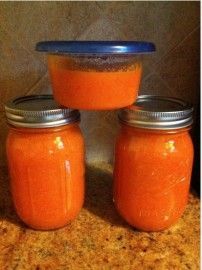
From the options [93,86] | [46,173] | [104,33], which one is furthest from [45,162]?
[104,33]

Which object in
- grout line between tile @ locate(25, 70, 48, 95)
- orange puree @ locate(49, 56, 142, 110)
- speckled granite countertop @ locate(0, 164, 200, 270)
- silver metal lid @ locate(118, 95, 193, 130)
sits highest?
orange puree @ locate(49, 56, 142, 110)

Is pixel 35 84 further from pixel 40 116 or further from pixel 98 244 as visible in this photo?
pixel 98 244

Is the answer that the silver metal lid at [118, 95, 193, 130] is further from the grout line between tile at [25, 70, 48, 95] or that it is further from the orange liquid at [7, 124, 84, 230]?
the grout line between tile at [25, 70, 48, 95]

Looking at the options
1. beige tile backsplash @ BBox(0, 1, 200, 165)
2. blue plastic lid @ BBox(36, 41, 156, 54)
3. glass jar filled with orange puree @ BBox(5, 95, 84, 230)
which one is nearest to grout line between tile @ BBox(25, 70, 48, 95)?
beige tile backsplash @ BBox(0, 1, 200, 165)

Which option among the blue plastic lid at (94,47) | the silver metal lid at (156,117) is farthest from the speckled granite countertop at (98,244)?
the blue plastic lid at (94,47)

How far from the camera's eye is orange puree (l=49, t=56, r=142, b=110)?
15.9 inches

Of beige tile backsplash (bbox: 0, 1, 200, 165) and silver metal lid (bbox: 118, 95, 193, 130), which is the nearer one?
silver metal lid (bbox: 118, 95, 193, 130)

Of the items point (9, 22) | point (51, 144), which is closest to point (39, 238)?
point (51, 144)

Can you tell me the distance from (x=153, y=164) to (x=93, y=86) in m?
0.15

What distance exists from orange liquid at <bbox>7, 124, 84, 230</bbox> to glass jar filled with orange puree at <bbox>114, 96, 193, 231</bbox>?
8 cm

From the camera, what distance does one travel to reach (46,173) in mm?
459

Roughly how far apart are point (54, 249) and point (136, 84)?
28cm

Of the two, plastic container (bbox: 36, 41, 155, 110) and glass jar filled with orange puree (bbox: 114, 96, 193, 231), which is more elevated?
plastic container (bbox: 36, 41, 155, 110)

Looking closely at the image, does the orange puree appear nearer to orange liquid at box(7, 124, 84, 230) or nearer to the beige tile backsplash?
orange liquid at box(7, 124, 84, 230)
